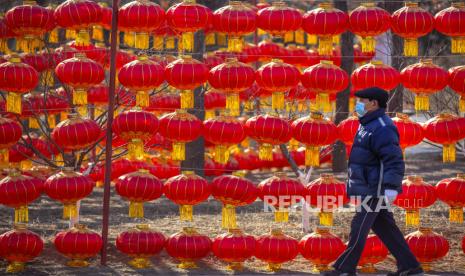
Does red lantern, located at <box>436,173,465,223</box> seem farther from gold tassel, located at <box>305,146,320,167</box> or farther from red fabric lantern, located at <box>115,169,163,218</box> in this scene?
red fabric lantern, located at <box>115,169,163,218</box>

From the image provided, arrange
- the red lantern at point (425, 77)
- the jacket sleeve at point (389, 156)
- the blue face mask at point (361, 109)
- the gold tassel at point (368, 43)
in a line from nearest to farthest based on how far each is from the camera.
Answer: the jacket sleeve at point (389, 156) < the blue face mask at point (361, 109) < the red lantern at point (425, 77) < the gold tassel at point (368, 43)

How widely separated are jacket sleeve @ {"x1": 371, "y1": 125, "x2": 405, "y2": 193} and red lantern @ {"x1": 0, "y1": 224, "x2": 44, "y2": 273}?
4457 millimetres

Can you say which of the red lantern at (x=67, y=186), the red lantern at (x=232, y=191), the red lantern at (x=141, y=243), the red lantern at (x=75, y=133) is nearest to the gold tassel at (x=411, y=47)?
the red lantern at (x=232, y=191)

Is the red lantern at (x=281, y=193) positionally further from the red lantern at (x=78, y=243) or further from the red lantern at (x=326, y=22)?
the red lantern at (x=78, y=243)

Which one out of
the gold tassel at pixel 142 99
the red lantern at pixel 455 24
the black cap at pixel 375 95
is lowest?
the gold tassel at pixel 142 99

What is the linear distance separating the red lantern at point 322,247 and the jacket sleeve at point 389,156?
173cm

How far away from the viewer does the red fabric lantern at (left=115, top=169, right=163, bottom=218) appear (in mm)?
11258

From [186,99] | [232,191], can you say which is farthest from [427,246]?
[186,99]

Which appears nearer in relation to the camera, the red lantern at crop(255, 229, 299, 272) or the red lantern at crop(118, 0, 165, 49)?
the red lantern at crop(255, 229, 299, 272)

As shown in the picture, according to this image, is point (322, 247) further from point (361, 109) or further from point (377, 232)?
point (361, 109)

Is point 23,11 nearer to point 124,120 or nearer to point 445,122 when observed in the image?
point 124,120

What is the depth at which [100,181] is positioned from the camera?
696 inches

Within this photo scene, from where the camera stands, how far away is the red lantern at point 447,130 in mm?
11295

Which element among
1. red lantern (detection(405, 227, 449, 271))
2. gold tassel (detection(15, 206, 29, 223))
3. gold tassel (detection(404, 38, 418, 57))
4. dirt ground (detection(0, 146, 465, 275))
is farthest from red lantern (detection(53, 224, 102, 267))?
gold tassel (detection(404, 38, 418, 57))
